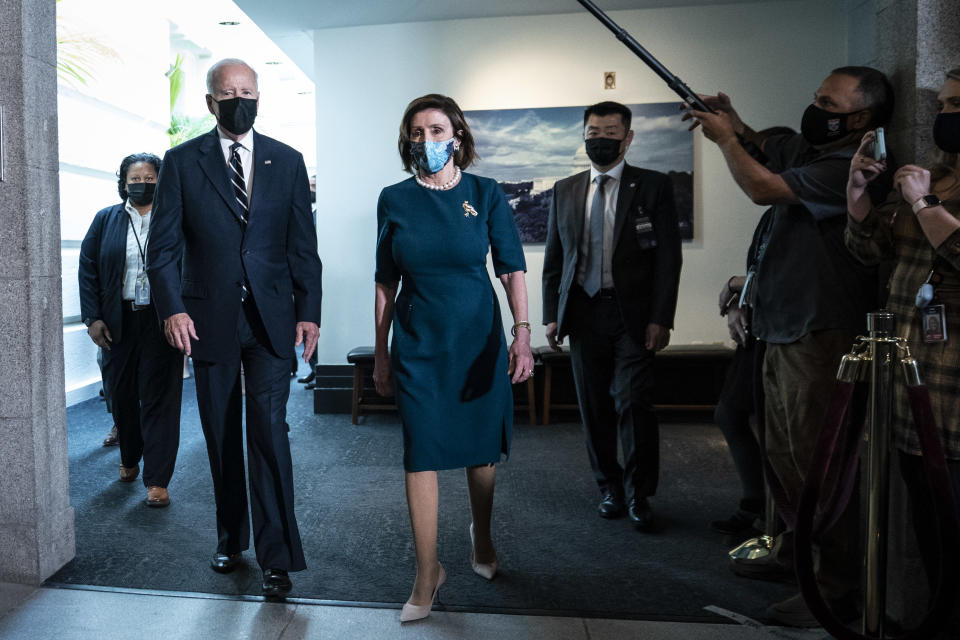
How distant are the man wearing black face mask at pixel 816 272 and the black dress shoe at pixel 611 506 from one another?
108 cm

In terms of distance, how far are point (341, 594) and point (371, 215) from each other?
149 inches

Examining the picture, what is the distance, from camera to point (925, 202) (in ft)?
6.23

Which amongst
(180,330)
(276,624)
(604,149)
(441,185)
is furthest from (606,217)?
(276,624)

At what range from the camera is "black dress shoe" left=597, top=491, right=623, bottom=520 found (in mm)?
3467

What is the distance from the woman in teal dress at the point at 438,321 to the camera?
2436mm

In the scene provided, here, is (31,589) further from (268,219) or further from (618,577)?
(618,577)

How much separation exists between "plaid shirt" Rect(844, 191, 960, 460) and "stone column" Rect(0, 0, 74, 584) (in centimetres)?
256

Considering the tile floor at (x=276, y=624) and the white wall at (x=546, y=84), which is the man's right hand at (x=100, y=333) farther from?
the white wall at (x=546, y=84)

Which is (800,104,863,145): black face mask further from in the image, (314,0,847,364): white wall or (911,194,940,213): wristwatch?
(314,0,847,364): white wall

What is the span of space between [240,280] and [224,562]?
39.6 inches

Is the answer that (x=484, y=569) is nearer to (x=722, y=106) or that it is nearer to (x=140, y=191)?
(x=722, y=106)

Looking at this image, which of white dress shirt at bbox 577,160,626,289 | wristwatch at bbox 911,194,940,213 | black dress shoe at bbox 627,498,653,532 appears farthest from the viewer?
white dress shirt at bbox 577,160,626,289

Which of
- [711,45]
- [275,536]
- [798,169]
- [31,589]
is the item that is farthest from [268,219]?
[711,45]

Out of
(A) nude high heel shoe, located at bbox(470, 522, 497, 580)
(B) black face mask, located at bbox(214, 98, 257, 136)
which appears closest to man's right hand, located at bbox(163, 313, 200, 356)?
(B) black face mask, located at bbox(214, 98, 257, 136)
